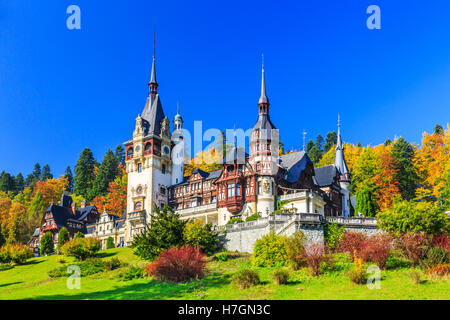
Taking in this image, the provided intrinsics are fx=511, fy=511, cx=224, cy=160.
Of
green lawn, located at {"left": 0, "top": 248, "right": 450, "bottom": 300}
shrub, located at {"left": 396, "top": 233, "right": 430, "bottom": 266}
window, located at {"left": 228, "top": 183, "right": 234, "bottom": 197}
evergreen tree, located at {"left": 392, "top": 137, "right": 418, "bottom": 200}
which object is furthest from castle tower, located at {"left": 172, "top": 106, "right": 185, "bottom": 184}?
shrub, located at {"left": 396, "top": 233, "right": 430, "bottom": 266}

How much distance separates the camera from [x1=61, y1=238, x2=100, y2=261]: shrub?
52031 mm

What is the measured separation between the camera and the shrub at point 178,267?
119 feet

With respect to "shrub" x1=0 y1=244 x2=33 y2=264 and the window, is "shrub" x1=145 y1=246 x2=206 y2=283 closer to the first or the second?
the window

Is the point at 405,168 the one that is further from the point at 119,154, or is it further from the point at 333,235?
the point at 119,154

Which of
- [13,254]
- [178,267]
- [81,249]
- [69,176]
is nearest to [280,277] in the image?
[178,267]

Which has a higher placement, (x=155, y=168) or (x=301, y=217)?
(x=155, y=168)

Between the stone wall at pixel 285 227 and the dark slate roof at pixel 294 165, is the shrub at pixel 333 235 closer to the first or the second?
the stone wall at pixel 285 227

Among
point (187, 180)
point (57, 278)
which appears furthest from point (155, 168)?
point (57, 278)

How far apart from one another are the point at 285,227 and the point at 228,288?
11882mm

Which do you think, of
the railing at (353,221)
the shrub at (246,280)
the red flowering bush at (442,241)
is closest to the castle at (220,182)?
the railing at (353,221)

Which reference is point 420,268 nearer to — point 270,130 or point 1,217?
point 270,130

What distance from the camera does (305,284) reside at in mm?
32594

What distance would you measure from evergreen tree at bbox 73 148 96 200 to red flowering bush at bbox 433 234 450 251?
7508 cm
